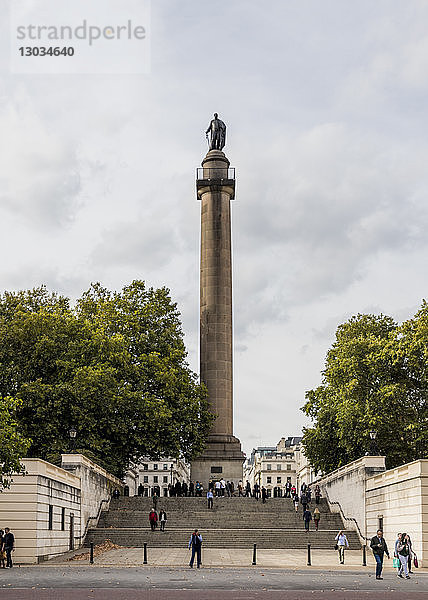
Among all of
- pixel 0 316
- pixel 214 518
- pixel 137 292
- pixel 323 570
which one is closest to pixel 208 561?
pixel 323 570

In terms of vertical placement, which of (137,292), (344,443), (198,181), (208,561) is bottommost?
(208,561)

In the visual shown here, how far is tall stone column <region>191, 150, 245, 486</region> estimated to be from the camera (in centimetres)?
6644

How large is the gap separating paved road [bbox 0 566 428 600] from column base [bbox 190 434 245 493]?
3401 centimetres

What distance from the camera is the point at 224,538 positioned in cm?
4575

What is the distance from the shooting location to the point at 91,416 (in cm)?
5512

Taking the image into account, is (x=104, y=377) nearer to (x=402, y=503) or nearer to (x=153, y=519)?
(x=153, y=519)

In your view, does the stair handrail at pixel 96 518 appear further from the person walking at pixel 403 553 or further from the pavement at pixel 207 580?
the person walking at pixel 403 553

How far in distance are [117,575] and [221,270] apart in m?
42.4

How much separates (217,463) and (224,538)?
20.6 meters

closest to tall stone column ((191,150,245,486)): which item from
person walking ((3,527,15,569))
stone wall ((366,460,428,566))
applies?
stone wall ((366,460,428,566))

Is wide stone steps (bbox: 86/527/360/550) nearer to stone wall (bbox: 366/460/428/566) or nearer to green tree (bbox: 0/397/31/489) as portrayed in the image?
stone wall (bbox: 366/460/428/566)

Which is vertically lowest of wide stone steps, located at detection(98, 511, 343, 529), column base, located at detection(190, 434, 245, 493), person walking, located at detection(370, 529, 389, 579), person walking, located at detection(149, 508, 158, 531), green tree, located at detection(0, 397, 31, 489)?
wide stone steps, located at detection(98, 511, 343, 529)

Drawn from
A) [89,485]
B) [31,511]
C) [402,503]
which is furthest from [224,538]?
[31,511]

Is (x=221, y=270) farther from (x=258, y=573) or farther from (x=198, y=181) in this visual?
(x=258, y=573)
